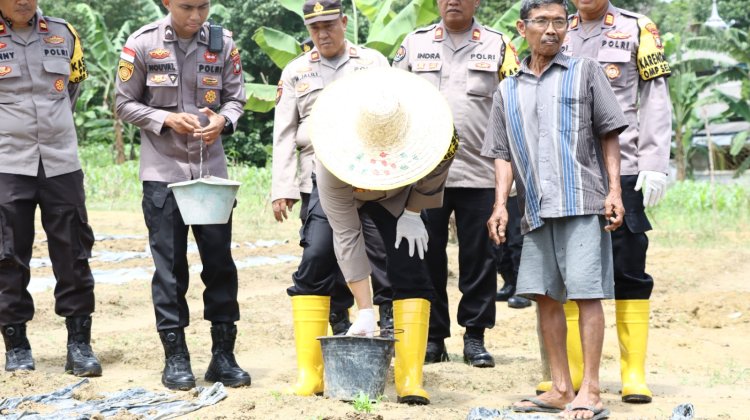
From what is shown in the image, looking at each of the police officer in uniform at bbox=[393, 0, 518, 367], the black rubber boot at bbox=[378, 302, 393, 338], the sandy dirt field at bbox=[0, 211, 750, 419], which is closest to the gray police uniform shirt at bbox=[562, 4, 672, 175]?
the police officer in uniform at bbox=[393, 0, 518, 367]

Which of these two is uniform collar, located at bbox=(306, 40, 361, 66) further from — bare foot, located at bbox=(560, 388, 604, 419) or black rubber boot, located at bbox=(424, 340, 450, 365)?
bare foot, located at bbox=(560, 388, 604, 419)

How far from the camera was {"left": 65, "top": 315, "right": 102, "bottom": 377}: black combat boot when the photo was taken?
5508mm

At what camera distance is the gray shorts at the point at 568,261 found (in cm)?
443

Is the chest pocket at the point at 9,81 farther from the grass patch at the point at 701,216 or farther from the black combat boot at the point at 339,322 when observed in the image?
the grass patch at the point at 701,216

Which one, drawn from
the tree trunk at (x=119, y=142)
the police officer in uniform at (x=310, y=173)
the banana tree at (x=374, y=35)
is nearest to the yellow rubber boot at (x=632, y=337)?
the police officer in uniform at (x=310, y=173)

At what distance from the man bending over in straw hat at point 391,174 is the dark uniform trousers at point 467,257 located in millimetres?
1200

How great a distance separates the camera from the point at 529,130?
4.62m

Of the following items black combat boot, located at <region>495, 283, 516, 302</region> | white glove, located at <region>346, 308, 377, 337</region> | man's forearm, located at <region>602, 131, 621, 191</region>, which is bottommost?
black combat boot, located at <region>495, 283, 516, 302</region>

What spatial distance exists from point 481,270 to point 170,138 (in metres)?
2.02

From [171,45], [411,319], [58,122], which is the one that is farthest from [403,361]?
[58,122]

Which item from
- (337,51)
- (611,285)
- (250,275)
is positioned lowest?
(250,275)

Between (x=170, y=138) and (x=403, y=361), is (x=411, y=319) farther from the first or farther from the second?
(x=170, y=138)

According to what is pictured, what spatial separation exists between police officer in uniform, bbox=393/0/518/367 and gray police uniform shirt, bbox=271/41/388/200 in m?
0.51

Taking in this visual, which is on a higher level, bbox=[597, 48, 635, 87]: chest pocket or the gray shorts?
bbox=[597, 48, 635, 87]: chest pocket
